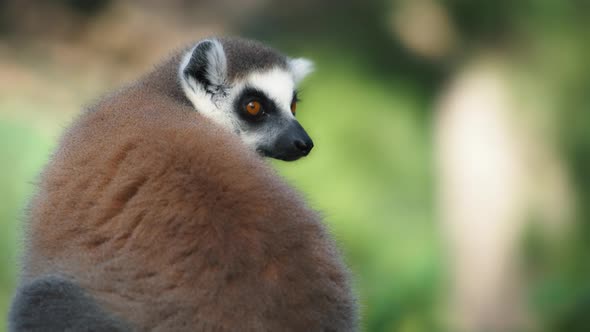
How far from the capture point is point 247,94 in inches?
144

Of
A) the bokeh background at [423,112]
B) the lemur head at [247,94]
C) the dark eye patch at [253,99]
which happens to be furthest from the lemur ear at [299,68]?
the bokeh background at [423,112]

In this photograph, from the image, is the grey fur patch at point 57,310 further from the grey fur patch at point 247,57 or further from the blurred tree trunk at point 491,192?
the blurred tree trunk at point 491,192

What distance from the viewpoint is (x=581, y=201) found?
31.6 ft

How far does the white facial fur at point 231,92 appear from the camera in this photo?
3512 mm

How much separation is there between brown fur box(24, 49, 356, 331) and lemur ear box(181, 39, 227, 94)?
0.80 meters

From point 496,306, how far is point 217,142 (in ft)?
23.8

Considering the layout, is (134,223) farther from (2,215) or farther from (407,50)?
(407,50)

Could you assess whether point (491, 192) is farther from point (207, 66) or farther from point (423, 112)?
point (207, 66)

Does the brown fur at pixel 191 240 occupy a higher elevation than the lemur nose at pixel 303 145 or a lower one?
lower

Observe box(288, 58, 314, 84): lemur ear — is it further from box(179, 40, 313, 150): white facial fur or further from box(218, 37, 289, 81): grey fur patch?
box(179, 40, 313, 150): white facial fur

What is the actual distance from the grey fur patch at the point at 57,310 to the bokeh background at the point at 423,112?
586 cm

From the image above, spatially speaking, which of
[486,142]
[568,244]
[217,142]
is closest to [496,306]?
[568,244]

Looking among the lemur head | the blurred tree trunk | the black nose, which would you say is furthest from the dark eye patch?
the blurred tree trunk

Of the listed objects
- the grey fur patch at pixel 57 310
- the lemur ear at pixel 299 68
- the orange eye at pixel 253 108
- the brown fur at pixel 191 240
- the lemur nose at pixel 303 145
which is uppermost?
the lemur ear at pixel 299 68
